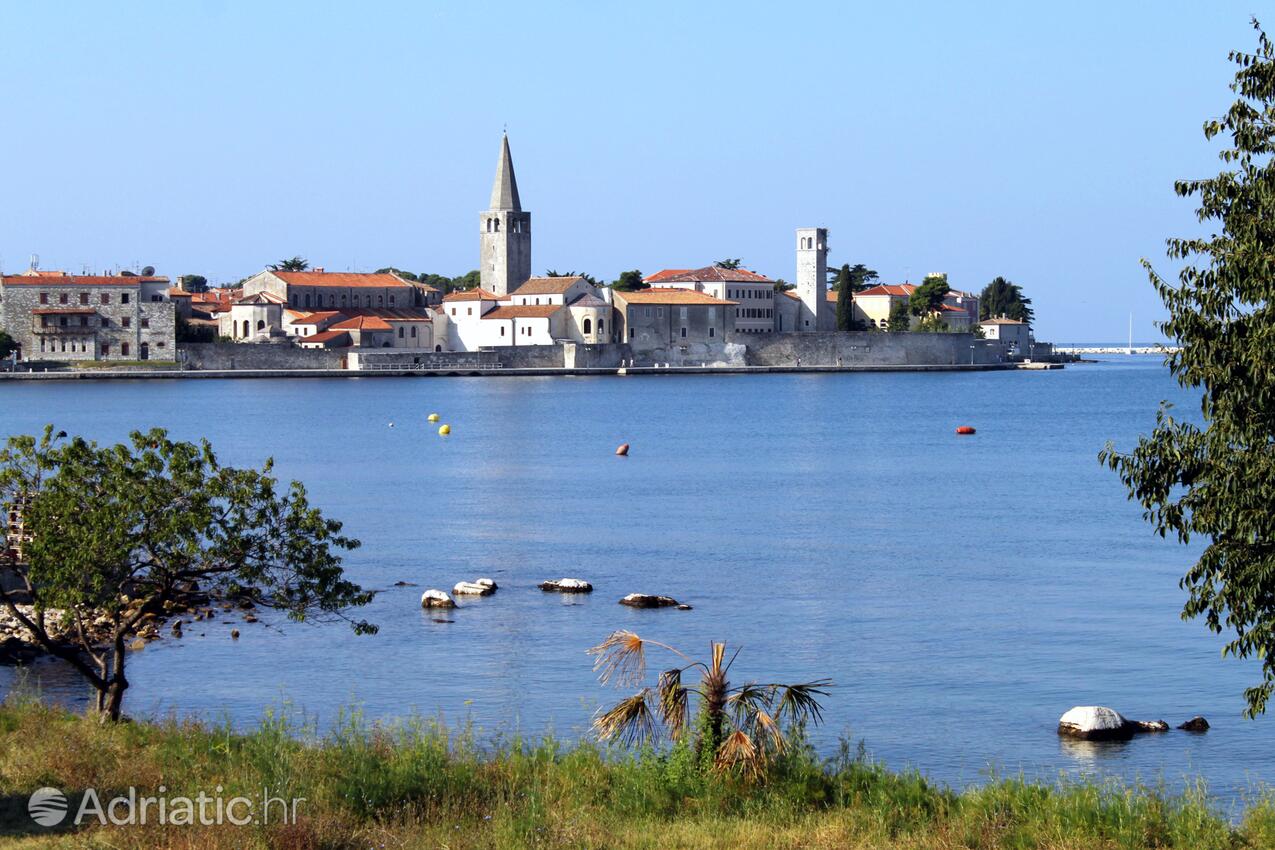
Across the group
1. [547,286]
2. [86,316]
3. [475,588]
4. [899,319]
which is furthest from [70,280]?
[475,588]

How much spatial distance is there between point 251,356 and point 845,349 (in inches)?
1518

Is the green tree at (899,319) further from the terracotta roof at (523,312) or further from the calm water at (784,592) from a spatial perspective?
the calm water at (784,592)

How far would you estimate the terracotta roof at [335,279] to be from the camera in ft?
323

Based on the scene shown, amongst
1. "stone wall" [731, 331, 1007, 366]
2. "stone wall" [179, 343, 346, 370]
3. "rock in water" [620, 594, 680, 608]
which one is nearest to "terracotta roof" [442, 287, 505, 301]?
"stone wall" [179, 343, 346, 370]

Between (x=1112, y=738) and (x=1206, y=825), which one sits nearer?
(x=1206, y=825)

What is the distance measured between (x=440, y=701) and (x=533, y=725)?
4.48 ft

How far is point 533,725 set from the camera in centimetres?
1311

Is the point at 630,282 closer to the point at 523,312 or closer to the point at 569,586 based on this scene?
the point at 523,312

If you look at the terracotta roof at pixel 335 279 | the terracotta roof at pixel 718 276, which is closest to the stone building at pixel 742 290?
the terracotta roof at pixel 718 276

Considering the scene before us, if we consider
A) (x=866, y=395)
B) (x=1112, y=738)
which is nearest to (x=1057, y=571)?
(x=1112, y=738)

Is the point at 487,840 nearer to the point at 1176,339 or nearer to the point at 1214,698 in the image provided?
the point at 1176,339

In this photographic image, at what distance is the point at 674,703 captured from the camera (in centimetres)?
852

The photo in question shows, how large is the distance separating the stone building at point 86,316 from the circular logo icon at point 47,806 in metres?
83.8

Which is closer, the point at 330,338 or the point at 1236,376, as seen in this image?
the point at 1236,376
